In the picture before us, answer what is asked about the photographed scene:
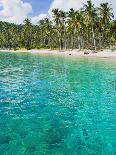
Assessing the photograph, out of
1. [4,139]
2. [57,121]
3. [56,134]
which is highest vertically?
[4,139]

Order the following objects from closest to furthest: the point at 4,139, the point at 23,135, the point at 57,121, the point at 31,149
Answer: the point at 31,149 → the point at 4,139 → the point at 23,135 → the point at 57,121

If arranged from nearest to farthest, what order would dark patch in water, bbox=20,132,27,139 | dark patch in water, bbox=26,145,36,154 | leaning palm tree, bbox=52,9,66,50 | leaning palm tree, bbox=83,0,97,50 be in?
dark patch in water, bbox=26,145,36,154 < dark patch in water, bbox=20,132,27,139 < leaning palm tree, bbox=83,0,97,50 < leaning palm tree, bbox=52,9,66,50

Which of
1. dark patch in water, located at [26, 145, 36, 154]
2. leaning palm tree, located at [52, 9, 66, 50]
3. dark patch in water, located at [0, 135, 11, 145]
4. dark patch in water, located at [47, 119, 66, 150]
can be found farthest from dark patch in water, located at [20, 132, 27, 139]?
leaning palm tree, located at [52, 9, 66, 50]

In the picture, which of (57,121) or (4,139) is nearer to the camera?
(4,139)

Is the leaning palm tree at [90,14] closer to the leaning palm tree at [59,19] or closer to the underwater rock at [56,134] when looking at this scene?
the leaning palm tree at [59,19]

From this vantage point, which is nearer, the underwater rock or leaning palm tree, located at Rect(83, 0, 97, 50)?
the underwater rock

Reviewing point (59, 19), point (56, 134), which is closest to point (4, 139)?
point (56, 134)

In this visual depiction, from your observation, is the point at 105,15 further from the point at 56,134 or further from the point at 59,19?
the point at 56,134

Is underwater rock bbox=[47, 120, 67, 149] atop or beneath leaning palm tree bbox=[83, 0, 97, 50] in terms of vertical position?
beneath

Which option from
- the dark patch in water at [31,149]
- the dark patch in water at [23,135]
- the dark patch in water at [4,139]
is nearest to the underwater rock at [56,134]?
the dark patch in water at [31,149]

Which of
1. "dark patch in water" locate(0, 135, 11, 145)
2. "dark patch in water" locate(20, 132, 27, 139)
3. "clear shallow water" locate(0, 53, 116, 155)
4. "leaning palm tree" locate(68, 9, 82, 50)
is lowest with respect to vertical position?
"clear shallow water" locate(0, 53, 116, 155)

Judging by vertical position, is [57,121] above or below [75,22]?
below

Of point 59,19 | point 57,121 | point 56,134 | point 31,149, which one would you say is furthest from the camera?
point 59,19

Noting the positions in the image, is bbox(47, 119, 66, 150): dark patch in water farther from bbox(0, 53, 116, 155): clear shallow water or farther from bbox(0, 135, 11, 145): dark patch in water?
bbox(0, 135, 11, 145): dark patch in water
